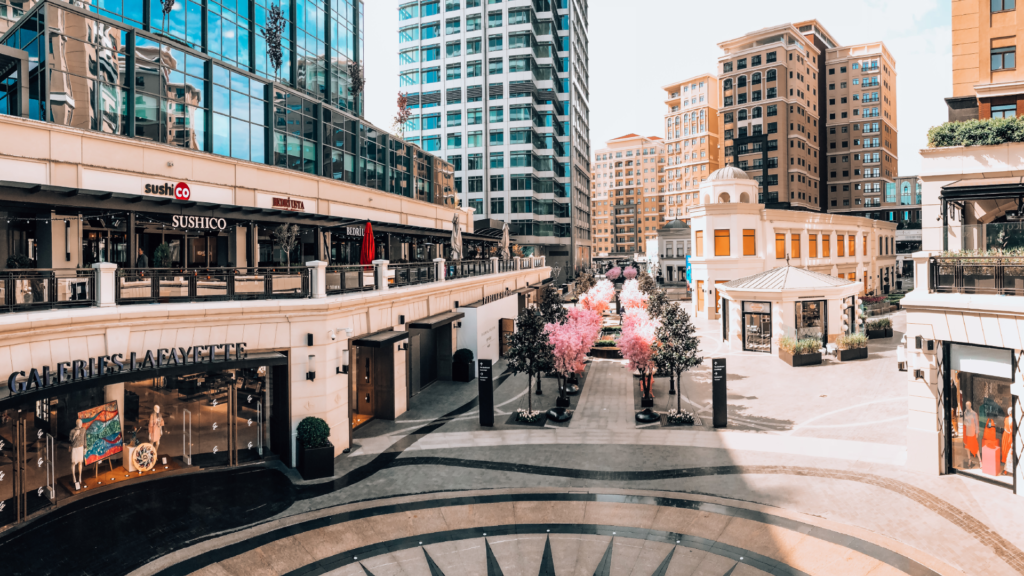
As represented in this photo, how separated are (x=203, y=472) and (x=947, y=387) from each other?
18.9 meters

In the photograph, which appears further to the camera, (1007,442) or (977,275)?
(977,275)

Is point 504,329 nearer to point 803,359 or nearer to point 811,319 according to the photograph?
point 803,359

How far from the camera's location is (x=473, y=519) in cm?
1208

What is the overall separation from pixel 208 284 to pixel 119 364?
2662mm

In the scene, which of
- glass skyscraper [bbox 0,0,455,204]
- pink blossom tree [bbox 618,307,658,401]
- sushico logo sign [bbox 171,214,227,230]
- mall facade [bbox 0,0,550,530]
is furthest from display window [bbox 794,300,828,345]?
sushico logo sign [bbox 171,214,227,230]

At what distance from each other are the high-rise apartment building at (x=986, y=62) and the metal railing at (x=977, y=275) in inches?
270

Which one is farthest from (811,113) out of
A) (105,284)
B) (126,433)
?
(126,433)

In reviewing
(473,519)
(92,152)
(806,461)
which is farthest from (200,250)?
(806,461)

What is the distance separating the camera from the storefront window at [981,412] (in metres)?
13.0

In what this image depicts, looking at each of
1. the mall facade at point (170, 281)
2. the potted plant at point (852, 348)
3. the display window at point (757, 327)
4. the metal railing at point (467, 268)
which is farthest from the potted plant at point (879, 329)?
the metal railing at point (467, 268)

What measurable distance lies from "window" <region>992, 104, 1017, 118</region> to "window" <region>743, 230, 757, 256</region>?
26.7 m

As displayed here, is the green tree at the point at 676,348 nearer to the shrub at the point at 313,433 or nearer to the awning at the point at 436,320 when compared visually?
the awning at the point at 436,320

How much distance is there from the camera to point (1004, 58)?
17609mm

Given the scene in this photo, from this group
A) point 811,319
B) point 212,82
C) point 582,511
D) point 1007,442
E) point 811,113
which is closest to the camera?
point 582,511
